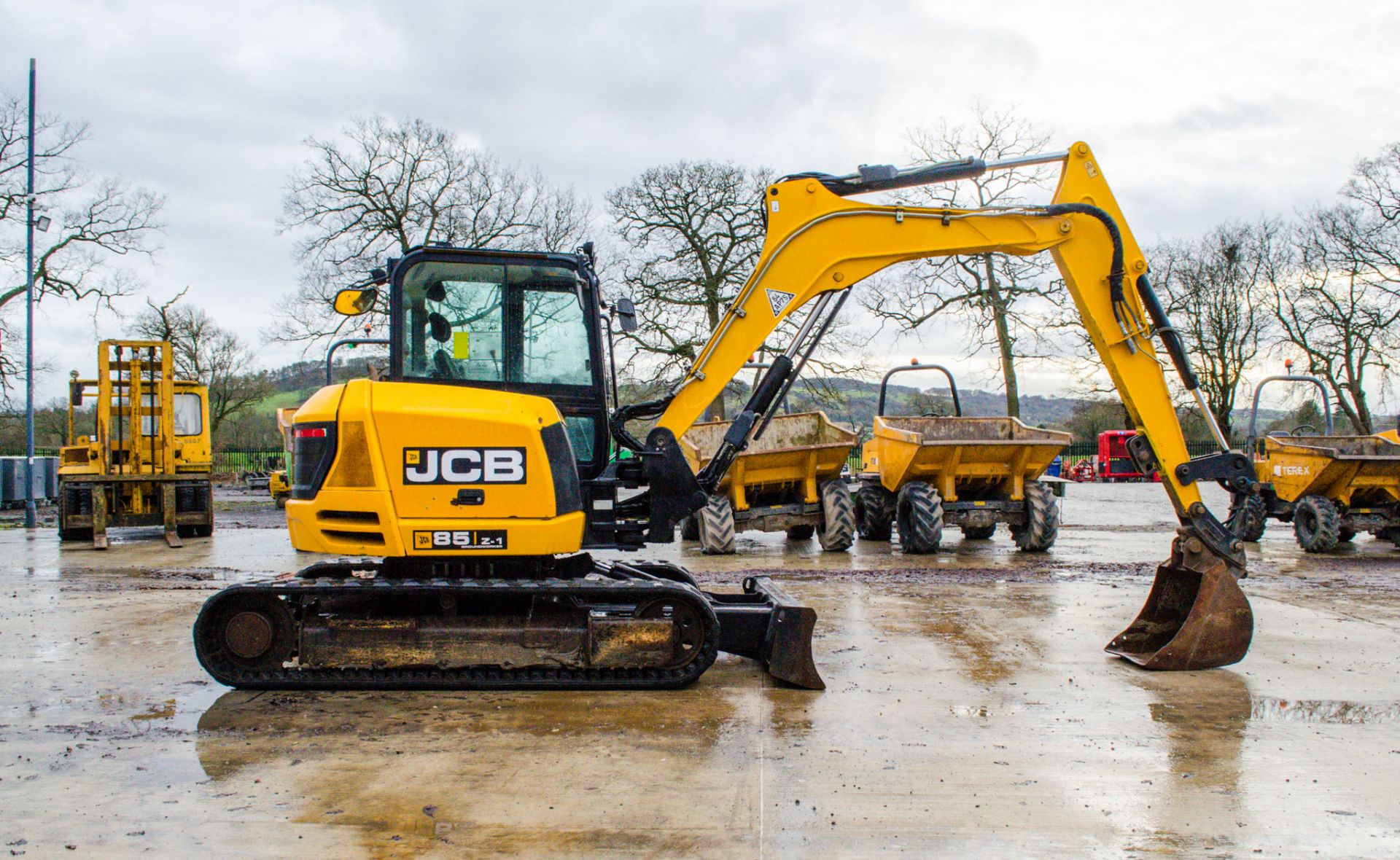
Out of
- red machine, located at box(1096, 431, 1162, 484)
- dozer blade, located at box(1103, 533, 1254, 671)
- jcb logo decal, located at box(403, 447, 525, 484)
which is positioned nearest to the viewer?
jcb logo decal, located at box(403, 447, 525, 484)

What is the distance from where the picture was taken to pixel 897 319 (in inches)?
1145

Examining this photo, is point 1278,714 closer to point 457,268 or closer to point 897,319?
point 457,268

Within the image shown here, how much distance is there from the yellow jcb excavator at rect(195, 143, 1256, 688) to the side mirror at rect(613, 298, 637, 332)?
28mm

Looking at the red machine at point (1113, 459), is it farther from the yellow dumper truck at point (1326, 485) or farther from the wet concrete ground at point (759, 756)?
the wet concrete ground at point (759, 756)

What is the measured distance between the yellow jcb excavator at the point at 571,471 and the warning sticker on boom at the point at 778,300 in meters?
0.02

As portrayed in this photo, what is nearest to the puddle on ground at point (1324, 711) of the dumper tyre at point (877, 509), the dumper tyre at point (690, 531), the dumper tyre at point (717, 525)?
the dumper tyre at point (717, 525)

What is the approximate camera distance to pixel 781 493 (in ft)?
48.0

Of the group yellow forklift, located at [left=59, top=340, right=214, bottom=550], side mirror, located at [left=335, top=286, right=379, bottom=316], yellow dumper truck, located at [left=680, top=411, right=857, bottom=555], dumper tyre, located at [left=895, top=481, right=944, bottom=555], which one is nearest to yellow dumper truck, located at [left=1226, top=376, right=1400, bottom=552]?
dumper tyre, located at [left=895, top=481, right=944, bottom=555]

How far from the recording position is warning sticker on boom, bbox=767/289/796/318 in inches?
274

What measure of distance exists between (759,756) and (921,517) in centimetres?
890

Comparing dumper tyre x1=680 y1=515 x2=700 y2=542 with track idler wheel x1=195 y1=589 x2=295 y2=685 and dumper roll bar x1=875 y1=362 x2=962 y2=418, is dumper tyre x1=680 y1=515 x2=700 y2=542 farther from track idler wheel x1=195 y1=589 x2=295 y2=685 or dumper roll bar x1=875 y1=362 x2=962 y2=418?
track idler wheel x1=195 y1=589 x2=295 y2=685

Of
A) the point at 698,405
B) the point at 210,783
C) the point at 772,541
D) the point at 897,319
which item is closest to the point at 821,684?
the point at 698,405

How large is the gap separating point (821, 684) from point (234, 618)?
348cm

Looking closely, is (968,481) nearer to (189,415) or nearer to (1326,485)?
(1326,485)
